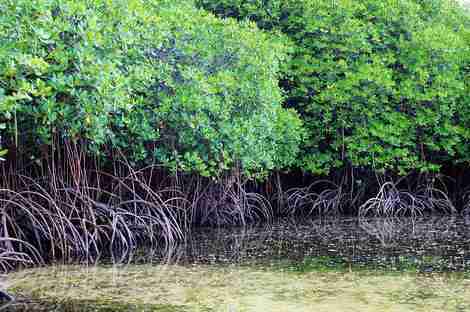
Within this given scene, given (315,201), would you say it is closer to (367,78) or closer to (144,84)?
(367,78)

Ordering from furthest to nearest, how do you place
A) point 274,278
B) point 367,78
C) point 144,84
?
point 367,78 → point 144,84 → point 274,278

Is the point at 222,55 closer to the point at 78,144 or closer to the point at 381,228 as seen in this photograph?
the point at 78,144

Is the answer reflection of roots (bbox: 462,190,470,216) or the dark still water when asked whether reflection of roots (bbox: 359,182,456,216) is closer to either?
reflection of roots (bbox: 462,190,470,216)

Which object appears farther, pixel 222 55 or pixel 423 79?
pixel 423 79

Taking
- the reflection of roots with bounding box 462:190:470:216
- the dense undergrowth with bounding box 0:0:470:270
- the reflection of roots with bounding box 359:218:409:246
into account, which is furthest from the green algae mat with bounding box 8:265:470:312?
the reflection of roots with bounding box 462:190:470:216

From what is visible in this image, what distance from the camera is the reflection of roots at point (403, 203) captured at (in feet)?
41.2

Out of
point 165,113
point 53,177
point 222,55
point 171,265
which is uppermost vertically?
point 222,55

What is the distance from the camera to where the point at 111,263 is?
24.7ft

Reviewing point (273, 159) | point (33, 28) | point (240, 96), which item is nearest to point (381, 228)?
point (273, 159)

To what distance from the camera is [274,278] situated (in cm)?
659

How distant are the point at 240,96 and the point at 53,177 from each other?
336 centimetres

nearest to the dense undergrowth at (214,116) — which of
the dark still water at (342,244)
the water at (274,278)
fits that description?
the dark still water at (342,244)

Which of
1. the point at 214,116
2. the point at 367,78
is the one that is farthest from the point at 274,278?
the point at 367,78

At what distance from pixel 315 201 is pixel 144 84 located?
5.31m
